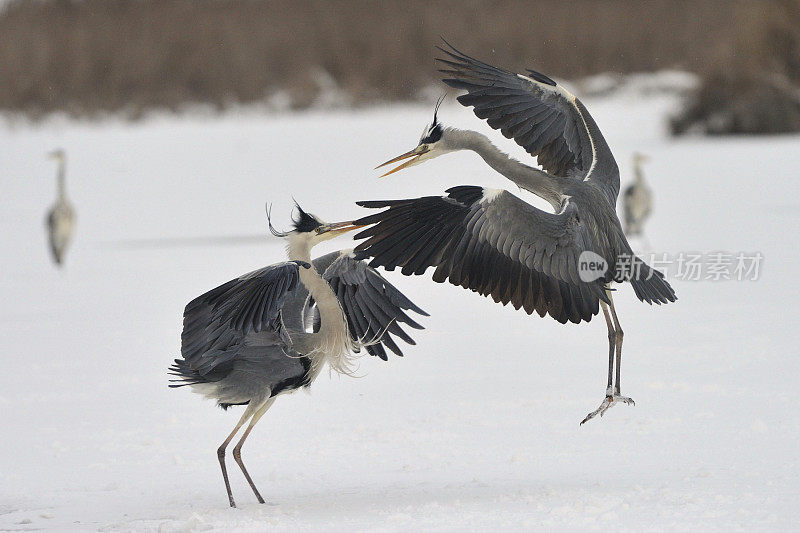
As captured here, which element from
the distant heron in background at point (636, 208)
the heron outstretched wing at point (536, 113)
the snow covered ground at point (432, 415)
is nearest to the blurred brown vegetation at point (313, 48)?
the distant heron in background at point (636, 208)

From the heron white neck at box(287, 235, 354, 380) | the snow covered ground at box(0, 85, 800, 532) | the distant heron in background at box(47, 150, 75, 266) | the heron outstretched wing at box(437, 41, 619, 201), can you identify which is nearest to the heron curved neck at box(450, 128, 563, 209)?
the heron outstretched wing at box(437, 41, 619, 201)

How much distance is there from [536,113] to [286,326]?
1.81m

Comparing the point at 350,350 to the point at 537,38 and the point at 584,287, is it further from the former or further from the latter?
the point at 537,38

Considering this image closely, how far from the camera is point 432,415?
6754mm

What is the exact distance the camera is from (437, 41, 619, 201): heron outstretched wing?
6340 mm

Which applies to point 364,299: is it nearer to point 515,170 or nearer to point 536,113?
point 515,170

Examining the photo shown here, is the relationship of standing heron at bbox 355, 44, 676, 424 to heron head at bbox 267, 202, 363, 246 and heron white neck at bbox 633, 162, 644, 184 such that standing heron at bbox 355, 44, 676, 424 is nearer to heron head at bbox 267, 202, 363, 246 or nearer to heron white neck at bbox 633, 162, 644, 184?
heron head at bbox 267, 202, 363, 246

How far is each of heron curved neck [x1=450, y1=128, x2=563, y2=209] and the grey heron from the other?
82 centimetres

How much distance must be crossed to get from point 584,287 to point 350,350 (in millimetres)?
1026

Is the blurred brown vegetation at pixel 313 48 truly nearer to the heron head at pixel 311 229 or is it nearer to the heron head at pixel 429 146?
the heron head at pixel 429 146

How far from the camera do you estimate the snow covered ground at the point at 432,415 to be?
509cm

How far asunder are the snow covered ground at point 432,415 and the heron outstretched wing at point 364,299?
0.63 metres

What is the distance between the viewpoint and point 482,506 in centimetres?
507

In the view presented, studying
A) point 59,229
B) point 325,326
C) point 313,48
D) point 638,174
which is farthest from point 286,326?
point 313,48
